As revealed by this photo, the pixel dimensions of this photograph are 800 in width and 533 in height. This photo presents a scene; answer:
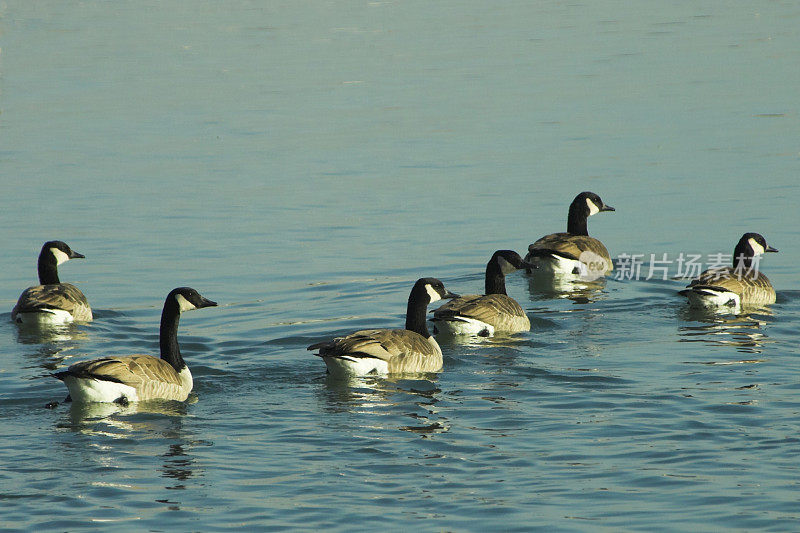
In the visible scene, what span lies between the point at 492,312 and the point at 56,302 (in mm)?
6222

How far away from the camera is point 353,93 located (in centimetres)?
3541

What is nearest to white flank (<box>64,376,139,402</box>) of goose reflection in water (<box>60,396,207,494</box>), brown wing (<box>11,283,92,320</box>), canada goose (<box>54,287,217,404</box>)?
canada goose (<box>54,287,217,404</box>)

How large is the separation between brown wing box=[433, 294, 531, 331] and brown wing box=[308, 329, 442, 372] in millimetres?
1664

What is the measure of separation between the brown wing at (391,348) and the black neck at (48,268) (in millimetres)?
6240

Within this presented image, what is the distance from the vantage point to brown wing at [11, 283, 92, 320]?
1691cm

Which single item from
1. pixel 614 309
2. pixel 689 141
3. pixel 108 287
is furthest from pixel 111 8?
pixel 614 309

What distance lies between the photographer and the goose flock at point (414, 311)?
13.1 metres

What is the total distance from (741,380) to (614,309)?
4.30 meters

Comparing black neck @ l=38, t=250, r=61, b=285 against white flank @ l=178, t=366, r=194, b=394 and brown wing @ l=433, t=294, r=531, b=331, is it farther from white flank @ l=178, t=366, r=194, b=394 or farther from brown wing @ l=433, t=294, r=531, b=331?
brown wing @ l=433, t=294, r=531, b=331

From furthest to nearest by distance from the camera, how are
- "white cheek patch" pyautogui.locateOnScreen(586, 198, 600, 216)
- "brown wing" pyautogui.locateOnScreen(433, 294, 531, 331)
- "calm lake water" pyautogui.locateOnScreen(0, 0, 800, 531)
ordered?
"white cheek patch" pyautogui.locateOnScreen(586, 198, 600, 216), "brown wing" pyautogui.locateOnScreen(433, 294, 531, 331), "calm lake water" pyautogui.locateOnScreen(0, 0, 800, 531)

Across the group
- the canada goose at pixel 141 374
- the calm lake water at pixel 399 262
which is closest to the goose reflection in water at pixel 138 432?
the calm lake water at pixel 399 262

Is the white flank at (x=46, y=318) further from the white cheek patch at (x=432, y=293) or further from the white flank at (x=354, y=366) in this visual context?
the white cheek patch at (x=432, y=293)

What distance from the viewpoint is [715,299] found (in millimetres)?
17344

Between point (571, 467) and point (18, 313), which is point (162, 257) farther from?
point (571, 467)
